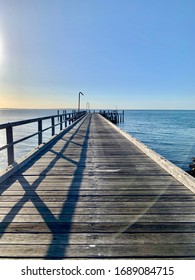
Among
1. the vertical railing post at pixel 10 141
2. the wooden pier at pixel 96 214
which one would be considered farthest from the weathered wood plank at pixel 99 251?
the vertical railing post at pixel 10 141

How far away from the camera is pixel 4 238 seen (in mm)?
2709

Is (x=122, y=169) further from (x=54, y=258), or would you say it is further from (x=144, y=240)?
(x=54, y=258)

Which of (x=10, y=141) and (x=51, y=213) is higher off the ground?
(x=10, y=141)

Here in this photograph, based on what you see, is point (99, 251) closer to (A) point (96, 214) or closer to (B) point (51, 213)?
(A) point (96, 214)

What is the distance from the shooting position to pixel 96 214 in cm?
331

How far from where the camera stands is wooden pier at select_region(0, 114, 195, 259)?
2.53 metres

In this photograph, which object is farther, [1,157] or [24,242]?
[1,157]

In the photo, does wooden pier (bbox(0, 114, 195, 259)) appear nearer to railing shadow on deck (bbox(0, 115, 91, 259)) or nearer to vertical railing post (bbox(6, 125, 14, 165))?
railing shadow on deck (bbox(0, 115, 91, 259))

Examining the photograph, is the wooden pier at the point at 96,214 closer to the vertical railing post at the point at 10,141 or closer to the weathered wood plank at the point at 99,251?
the weathered wood plank at the point at 99,251

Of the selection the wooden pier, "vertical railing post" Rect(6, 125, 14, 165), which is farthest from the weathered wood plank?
"vertical railing post" Rect(6, 125, 14, 165)

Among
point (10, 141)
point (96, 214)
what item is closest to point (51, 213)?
point (96, 214)

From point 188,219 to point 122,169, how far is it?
2632 mm
